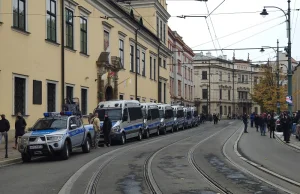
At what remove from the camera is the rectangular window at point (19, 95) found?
2275 cm

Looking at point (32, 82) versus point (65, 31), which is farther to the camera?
point (65, 31)

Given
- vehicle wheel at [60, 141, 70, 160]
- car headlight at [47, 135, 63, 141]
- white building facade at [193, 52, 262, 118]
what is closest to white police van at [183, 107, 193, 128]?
vehicle wheel at [60, 141, 70, 160]

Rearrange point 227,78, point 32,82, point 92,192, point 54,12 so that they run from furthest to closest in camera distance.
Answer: point 227,78
point 54,12
point 32,82
point 92,192

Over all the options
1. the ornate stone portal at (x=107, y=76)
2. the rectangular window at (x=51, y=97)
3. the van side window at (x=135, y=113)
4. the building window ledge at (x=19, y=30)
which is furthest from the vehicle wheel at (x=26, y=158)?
the ornate stone portal at (x=107, y=76)

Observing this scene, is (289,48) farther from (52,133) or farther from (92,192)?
(92,192)

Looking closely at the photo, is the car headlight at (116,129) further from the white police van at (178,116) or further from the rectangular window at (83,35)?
the white police van at (178,116)

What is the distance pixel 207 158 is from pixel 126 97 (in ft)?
83.4

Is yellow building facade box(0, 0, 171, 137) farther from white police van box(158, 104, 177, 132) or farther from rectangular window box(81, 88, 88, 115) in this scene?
white police van box(158, 104, 177, 132)

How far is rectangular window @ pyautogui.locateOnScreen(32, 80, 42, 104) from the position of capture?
2450 centimetres

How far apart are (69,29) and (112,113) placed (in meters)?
7.31

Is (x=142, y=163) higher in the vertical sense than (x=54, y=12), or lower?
lower

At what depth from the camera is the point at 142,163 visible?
50.0ft

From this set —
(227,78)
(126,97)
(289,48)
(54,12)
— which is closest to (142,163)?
(54,12)

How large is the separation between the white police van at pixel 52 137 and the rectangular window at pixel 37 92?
20.3 ft
